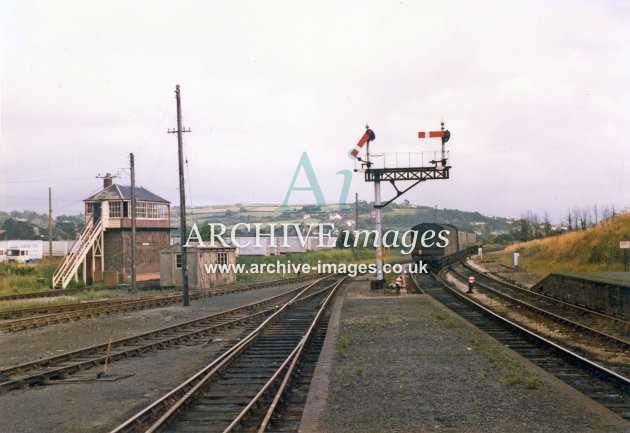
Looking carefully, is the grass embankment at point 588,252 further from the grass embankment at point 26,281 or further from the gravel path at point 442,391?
the grass embankment at point 26,281

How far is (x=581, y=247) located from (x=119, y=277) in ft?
102

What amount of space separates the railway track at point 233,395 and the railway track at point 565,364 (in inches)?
185

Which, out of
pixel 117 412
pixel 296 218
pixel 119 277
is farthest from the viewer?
pixel 296 218

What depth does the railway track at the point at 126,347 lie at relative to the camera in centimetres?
1118

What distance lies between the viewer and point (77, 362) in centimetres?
1257

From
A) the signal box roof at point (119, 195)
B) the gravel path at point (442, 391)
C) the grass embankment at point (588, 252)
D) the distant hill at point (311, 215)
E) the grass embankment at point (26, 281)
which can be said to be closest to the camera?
A: the gravel path at point (442, 391)

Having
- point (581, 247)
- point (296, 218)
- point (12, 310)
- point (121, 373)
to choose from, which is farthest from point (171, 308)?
point (296, 218)

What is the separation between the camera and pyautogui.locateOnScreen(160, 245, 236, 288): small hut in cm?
3722

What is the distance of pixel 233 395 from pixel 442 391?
3286mm

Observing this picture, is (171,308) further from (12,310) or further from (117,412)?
(117,412)

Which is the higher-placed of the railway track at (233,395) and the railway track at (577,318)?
the railway track at (233,395)

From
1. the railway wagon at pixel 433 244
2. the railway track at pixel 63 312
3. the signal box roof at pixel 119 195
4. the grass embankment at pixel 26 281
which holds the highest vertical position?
the signal box roof at pixel 119 195

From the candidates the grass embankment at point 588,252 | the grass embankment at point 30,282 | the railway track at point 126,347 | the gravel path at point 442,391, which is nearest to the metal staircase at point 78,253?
the grass embankment at point 30,282

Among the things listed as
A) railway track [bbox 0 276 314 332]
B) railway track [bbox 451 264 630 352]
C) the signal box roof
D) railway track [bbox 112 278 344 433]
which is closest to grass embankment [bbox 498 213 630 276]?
railway track [bbox 451 264 630 352]
